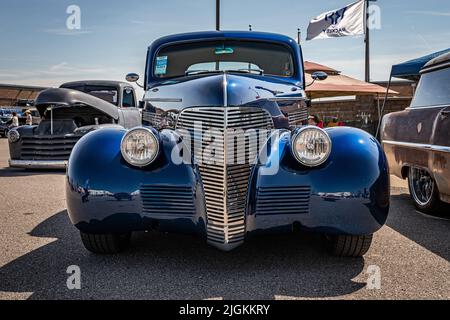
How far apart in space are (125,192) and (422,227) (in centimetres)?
295

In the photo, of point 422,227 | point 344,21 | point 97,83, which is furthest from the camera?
point 344,21

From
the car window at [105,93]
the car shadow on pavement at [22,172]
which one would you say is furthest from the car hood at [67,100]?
the car shadow on pavement at [22,172]

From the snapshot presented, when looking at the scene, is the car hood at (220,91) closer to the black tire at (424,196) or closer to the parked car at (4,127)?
the black tire at (424,196)

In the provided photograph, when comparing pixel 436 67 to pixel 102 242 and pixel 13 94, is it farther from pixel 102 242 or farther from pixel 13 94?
pixel 13 94

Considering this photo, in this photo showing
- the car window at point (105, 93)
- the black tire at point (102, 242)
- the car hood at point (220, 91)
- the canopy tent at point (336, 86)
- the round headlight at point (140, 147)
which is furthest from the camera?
the canopy tent at point (336, 86)

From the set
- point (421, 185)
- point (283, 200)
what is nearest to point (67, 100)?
point (421, 185)

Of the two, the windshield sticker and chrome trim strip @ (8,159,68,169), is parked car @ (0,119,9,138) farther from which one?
the windshield sticker

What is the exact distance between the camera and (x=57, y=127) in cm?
888

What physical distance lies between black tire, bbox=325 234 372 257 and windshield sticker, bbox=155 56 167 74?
7.56 feet

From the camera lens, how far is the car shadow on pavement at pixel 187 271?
107 inches

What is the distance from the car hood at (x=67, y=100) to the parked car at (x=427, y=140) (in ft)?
17.4

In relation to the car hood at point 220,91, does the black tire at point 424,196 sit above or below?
below

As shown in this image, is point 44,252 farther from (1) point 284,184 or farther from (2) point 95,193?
(1) point 284,184
